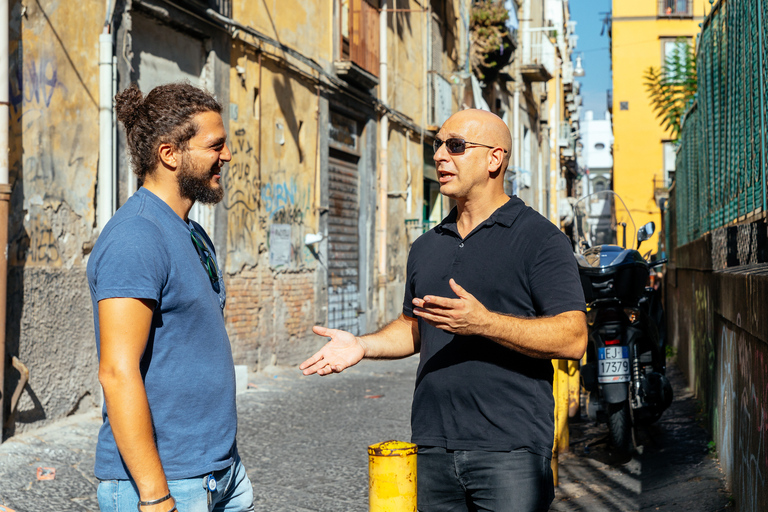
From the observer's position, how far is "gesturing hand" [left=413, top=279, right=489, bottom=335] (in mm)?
2225

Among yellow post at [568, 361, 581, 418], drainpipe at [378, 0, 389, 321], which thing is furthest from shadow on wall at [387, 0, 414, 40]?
yellow post at [568, 361, 581, 418]

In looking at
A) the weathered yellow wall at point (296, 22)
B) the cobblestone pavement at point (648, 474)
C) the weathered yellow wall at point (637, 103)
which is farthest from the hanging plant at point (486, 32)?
the weathered yellow wall at point (637, 103)

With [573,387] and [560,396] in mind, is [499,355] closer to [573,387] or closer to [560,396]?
[560,396]

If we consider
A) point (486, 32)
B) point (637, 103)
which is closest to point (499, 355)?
point (486, 32)

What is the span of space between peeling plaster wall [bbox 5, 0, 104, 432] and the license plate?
4.17 meters

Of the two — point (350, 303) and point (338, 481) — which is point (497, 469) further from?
point (350, 303)

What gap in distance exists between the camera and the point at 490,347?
8.45ft

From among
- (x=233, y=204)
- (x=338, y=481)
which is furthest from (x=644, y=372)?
(x=233, y=204)

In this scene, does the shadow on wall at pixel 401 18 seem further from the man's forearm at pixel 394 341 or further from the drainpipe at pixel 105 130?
the man's forearm at pixel 394 341

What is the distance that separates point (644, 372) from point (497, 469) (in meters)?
3.92

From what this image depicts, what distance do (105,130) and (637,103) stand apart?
3773 centimetres

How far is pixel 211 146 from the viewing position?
2395 mm

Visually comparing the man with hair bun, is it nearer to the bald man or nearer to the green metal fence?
the bald man

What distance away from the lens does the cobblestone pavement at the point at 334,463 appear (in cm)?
485
